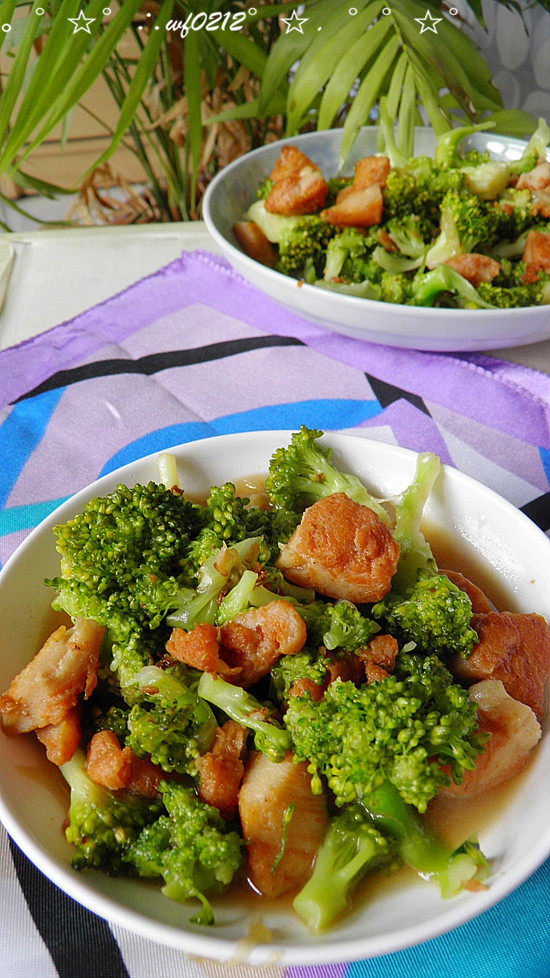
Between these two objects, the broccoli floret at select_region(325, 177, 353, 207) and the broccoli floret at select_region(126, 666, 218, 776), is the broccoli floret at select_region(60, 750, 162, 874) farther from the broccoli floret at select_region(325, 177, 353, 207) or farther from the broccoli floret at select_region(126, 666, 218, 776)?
the broccoli floret at select_region(325, 177, 353, 207)

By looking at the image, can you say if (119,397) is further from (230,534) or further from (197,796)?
(197,796)

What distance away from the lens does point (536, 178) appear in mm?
2104

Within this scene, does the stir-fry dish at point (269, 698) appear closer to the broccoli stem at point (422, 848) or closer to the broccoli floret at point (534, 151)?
the broccoli stem at point (422, 848)

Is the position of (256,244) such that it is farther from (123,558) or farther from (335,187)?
(123,558)

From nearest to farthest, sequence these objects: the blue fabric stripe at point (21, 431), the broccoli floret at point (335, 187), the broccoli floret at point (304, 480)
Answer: the broccoli floret at point (304, 480)
the blue fabric stripe at point (21, 431)
the broccoli floret at point (335, 187)

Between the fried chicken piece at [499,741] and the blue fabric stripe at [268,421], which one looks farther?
the blue fabric stripe at [268,421]

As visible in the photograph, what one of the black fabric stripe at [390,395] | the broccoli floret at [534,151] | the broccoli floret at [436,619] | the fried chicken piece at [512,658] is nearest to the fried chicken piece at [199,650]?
the broccoli floret at [436,619]

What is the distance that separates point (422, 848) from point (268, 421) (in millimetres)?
1099

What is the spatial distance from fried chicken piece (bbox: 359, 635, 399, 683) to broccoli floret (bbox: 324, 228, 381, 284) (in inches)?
47.2

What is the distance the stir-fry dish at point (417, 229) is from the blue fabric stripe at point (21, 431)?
75 cm

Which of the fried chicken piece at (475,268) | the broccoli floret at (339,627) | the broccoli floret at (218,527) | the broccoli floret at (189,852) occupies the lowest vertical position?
the broccoli floret at (189,852)

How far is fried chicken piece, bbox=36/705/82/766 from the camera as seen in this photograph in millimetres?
998

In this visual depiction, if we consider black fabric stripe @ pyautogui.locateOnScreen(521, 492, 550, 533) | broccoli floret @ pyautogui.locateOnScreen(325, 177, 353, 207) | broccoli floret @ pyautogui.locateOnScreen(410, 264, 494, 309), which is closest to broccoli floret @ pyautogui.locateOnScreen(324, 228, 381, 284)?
broccoli floret @ pyautogui.locateOnScreen(410, 264, 494, 309)

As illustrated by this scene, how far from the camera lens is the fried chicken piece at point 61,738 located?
100cm
